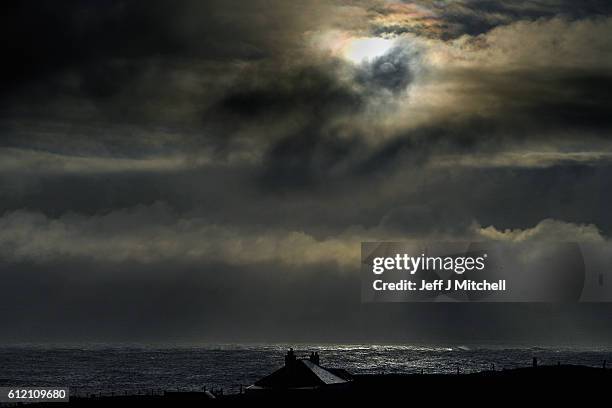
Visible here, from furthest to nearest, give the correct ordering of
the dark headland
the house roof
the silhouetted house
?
the house roof
the silhouetted house
the dark headland

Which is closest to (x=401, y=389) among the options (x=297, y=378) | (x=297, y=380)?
(x=297, y=378)

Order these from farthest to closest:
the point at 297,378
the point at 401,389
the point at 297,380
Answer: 1. the point at 401,389
2. the point at 297,378
3. the point at 297,380

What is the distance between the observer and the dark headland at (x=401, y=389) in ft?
229

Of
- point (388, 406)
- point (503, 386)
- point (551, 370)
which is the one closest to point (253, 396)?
point (388, 406)

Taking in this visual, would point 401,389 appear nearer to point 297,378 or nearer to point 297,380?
point 297,378

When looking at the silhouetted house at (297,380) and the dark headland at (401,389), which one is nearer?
the dark headland at (401,389)

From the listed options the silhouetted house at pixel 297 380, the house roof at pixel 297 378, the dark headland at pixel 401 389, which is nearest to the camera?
the dark headland at pixel 401 389

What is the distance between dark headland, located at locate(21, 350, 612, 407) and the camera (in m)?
69.8

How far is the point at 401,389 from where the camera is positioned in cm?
8031

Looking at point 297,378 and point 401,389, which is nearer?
point 297,378

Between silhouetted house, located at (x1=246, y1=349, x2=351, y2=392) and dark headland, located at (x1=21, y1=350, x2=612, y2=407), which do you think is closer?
dark headland, located at (x1=21, y1=350, x2=612, y2=407)

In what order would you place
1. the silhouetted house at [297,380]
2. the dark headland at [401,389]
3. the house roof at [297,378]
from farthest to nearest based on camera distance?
the house roof at [297,378] → the silhouetted house at [297,380] → the dark headland at [401,389]

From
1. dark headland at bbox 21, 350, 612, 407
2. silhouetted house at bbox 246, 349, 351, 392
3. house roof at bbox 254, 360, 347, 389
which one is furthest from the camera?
house roof at bbox 254, 360, 347, 389

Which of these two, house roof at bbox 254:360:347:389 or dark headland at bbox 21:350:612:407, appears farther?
house roof at bbox 254:360:347:389
